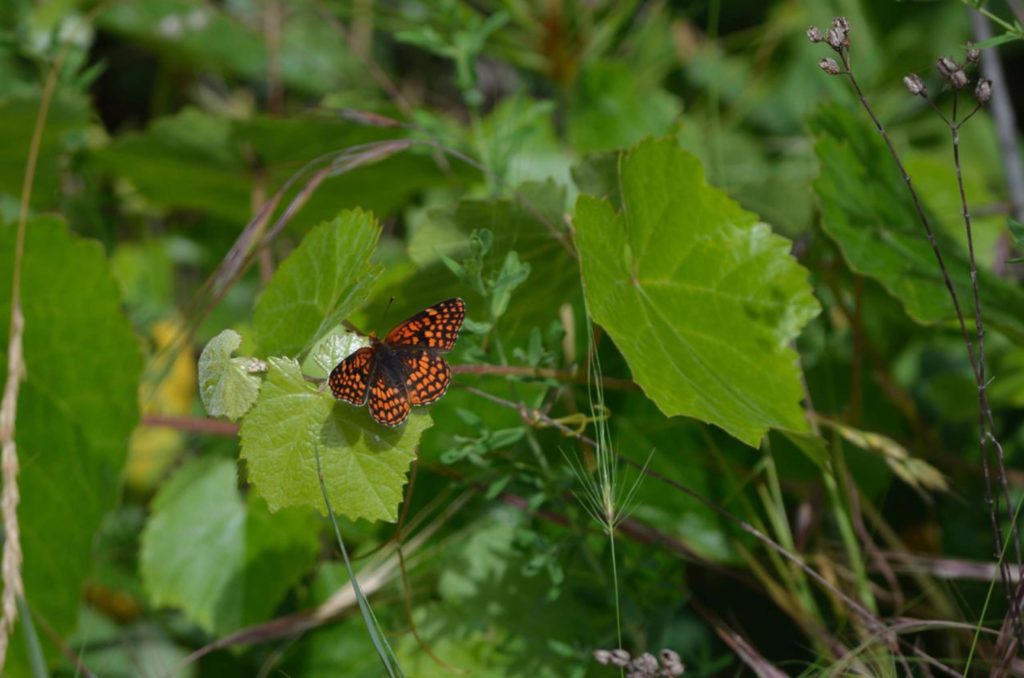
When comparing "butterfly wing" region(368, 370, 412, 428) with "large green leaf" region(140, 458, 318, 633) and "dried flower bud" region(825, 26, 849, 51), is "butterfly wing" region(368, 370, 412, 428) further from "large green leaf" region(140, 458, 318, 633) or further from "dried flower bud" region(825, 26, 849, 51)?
"large green leaf" region(140, 458, 318, 633)

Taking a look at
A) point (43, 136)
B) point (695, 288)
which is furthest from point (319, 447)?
point (43, 136)

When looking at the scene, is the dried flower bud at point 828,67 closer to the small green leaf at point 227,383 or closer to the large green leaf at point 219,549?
the small green leaf at point 227,383

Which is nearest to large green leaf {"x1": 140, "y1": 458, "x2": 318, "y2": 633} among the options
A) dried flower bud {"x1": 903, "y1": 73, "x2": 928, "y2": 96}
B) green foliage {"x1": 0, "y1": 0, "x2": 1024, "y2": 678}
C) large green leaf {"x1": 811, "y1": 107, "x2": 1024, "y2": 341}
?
green foliage {"x1": 0, "y1": 0, "x2": 1024, "y2": 678}

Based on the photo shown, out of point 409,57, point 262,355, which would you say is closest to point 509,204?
point 262,355

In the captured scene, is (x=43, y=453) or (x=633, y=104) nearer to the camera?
(x=43, y=453)

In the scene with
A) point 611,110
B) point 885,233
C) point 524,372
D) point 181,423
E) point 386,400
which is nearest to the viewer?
point 386,400

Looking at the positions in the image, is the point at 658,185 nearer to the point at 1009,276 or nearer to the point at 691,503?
the point at 691,503

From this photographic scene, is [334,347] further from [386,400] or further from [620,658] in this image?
[620,658]
